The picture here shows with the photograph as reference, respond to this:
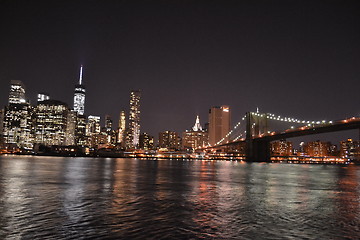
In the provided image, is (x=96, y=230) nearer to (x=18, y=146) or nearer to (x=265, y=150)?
(x=265, y=150)

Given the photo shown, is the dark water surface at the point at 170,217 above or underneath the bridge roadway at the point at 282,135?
underneath

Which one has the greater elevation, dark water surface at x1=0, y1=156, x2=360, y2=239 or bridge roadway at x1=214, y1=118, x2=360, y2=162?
bridge roadway at x1=214, y1=118, x2=360, y2=162

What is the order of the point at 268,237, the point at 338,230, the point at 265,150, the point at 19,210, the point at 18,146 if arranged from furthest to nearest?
the point at 18,146 < the point at 265,150 < the point at 19,210 < the point at 338,230 < the point at 268,237

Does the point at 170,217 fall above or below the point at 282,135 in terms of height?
below

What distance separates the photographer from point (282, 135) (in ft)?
298

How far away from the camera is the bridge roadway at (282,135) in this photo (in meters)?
74.3

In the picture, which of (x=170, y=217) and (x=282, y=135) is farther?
(x=282, y=135)

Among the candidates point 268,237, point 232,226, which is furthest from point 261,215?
point 268,237

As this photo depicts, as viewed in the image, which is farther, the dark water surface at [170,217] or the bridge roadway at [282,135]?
the bridge roadway at [282,135]

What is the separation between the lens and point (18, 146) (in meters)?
200

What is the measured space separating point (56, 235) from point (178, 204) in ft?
22.4

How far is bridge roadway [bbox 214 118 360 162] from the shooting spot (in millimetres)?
74312

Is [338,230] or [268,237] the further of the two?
[338,230]

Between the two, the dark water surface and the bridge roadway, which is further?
the bridge roadway
